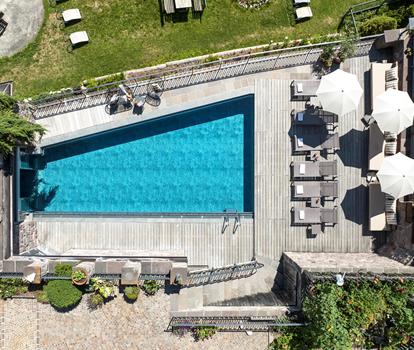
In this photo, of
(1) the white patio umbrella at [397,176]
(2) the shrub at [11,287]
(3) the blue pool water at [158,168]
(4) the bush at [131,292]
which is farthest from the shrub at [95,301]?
(1) the white patio umbrella at [397,176]

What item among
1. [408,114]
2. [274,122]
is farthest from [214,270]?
[408,114]

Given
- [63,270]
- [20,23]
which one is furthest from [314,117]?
[20,23]

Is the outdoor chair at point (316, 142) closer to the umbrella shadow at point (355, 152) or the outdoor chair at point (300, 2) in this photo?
the umbrella shadow at point (355, 152)

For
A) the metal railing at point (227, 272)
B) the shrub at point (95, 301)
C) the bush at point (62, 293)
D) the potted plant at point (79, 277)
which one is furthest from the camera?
the metal railing at point (227, 272)

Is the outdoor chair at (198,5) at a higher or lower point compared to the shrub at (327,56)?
higher

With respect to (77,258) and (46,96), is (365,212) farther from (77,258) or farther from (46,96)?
(46,96)

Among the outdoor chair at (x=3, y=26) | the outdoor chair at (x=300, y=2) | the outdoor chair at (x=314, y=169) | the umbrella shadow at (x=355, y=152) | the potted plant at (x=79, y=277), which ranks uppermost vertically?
the outdoor chair at (x=300, y=2)

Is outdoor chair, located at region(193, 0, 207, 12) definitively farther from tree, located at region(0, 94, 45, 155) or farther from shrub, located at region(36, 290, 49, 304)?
shrub, located at region(36, 290, 49, 304)
